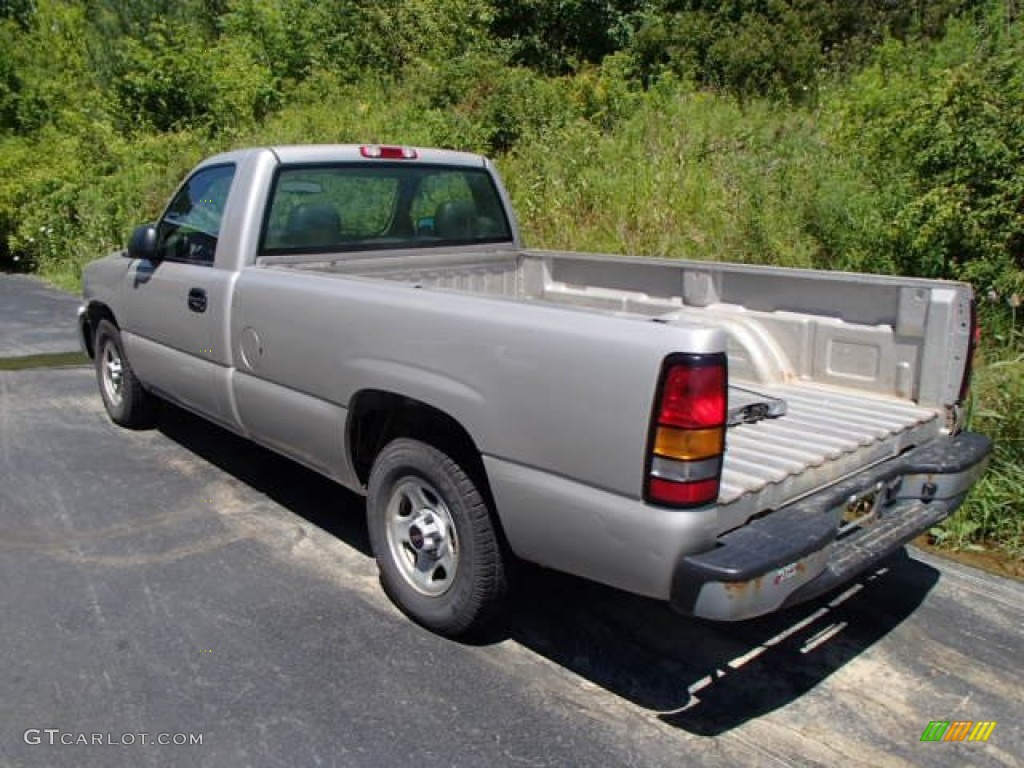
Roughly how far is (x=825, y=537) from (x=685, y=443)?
1.96ft

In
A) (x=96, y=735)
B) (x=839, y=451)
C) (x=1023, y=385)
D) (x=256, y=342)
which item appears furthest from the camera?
(x=1023, y=385)

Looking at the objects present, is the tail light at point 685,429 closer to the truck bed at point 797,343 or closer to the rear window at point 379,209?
the truck bed at point 797,343

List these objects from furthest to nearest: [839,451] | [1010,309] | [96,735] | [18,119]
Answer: [18,119] → [1010,309] → [839,451] → [96,735]

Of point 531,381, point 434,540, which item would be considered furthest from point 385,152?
point 531,381

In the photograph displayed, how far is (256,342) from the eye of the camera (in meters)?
4.14

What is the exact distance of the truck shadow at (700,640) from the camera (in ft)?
10.3

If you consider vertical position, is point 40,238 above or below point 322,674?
above

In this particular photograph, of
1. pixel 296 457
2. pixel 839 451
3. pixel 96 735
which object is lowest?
pixel 96 735

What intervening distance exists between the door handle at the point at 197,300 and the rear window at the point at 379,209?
1.46 feet

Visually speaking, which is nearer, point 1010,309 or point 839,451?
point 839,451

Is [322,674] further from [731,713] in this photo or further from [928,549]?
[928,549]

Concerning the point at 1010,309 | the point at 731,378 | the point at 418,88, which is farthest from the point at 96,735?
the point at 418,88

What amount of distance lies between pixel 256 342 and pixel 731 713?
2.64 m

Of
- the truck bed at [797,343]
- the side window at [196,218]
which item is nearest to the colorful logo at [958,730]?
the truck bed at [797,343]
